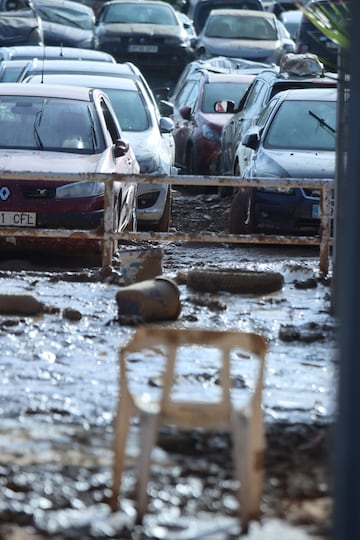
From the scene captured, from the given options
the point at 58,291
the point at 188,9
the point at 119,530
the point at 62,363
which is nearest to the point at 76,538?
the point at 119,530

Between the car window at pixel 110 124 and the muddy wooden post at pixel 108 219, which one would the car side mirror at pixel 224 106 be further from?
the muddy wooden post at pixel 108 219

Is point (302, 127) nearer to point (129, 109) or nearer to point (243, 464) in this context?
point (129, 109)

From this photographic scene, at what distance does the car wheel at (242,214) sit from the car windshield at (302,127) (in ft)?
2.03

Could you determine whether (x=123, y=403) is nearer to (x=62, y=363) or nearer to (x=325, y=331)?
(x=62, y=363)

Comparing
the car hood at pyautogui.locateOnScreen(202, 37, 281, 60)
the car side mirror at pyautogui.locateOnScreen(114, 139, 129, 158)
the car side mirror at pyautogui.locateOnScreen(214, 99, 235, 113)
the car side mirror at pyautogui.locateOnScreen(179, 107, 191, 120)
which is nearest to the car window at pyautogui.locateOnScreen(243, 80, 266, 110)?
the car side mirror at pyautogui.locateOnScreen(214, 99, 235, 113)

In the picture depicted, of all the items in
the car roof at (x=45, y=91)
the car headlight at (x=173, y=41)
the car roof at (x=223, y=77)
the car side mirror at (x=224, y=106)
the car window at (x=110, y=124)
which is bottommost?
the car headlight at (x=173, y=41)

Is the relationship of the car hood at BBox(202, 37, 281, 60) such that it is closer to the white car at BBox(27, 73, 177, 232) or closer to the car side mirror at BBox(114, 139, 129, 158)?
the white car at BBox(27, 73, 177, 232)

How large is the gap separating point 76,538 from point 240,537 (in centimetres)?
57

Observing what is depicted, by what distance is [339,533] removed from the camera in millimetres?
4078

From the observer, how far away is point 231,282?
36.5ft

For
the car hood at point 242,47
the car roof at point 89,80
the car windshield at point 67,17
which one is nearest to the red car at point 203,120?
the car roof at point 89,80

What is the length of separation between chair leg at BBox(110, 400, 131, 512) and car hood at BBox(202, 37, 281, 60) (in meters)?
23.3

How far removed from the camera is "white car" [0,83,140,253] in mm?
12273

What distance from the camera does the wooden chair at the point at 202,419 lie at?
17.8 ft
